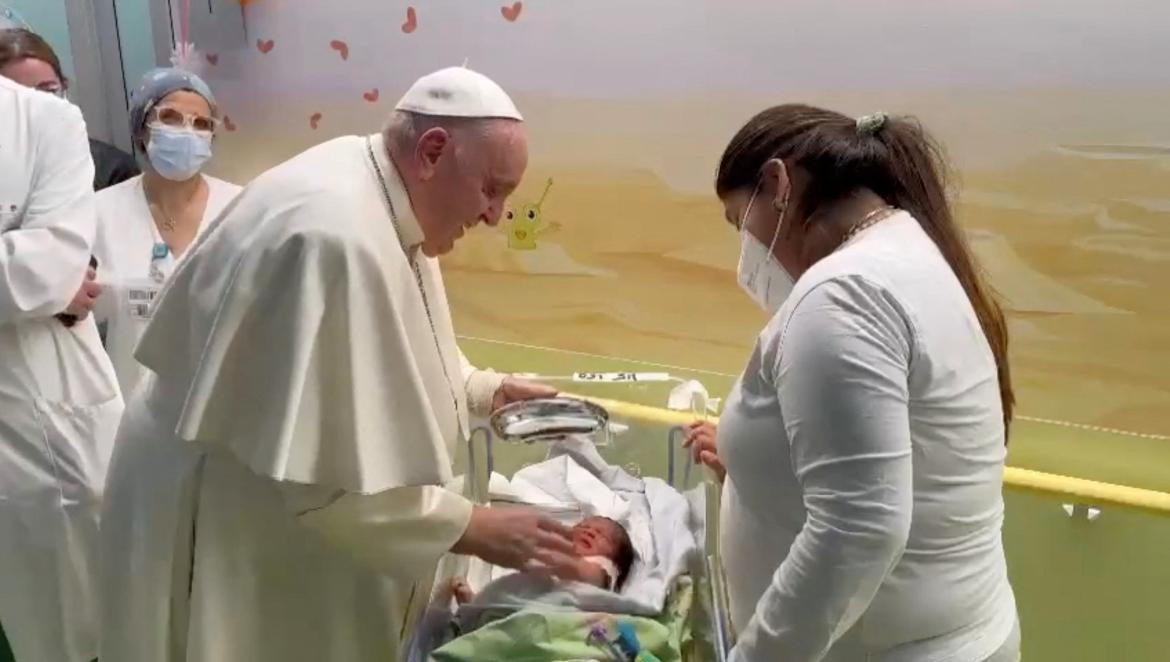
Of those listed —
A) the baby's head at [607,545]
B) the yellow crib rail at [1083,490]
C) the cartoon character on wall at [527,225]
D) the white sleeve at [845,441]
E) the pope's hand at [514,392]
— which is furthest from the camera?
Result: the cartoon character on wall at [527,225]

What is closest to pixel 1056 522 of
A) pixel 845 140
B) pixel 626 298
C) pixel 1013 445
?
pixel 1013 445

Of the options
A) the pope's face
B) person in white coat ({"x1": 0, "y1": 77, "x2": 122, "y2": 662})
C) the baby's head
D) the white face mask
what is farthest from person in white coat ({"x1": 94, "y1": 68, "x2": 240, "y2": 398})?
the white face mask

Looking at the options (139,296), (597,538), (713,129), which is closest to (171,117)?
(139,296)

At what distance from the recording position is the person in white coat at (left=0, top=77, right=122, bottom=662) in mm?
2172

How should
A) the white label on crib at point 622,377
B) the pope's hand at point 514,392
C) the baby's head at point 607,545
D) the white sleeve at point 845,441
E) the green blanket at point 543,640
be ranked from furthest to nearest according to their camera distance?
1. the white label on crib at point 622,377
2. the pope's hand at point 514,392
3. the baby's head at point 607,545
4. the green blanket at point 543,640
5. the white sleeve at point 845,441

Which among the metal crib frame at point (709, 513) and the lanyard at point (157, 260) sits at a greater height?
the lanyard at point (157, 260)

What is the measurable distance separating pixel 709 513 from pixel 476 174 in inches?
31.8

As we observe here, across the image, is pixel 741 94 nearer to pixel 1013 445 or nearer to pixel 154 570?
pixel 1013 445

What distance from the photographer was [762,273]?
160 cm

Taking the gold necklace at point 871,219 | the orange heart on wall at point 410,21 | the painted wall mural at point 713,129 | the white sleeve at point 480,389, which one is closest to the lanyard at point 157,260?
the painted wall mural at point 713,129

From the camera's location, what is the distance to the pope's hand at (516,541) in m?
1.46

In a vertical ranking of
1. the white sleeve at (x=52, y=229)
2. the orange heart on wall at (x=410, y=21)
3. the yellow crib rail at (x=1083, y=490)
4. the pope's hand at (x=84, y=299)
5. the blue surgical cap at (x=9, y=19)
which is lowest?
the yellow crib rail at (x=1083, y=490)

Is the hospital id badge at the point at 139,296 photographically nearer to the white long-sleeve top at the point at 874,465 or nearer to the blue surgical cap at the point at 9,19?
the blue surgical cap at the point at 9,19

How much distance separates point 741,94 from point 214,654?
5.72 ft
